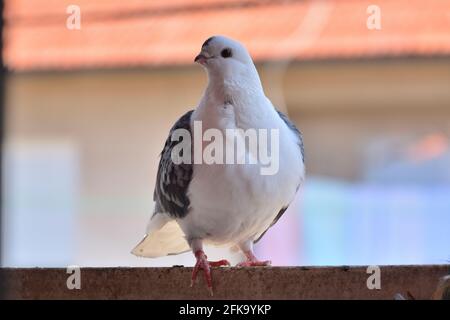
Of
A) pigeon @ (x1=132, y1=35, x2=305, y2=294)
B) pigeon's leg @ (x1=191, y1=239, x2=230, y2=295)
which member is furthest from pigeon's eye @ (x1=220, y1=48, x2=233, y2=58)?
pigeon's leg @ (x1=191, y1=239, x2=230, y2=295)

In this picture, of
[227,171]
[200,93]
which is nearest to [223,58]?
[227,171]

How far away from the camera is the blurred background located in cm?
411

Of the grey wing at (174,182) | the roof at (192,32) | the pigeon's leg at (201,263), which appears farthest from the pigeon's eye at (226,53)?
the roof at (192,32)

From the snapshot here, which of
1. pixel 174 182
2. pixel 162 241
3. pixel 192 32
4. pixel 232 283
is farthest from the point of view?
pixel 192 32

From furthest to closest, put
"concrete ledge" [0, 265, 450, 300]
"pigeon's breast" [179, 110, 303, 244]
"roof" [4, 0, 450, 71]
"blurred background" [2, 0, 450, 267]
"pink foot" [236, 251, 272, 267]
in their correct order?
"roof" [4, 0, 450, 71]
"blurred background" [2, 0, 450, 267]
"pink foot" [236, 251, 272, 267]
"pigeon's breast" [179, 110, 303, 244]
"concrete ledge" [0, 265, 450, 300]

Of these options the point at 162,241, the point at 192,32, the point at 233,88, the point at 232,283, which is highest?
the point at 192,32

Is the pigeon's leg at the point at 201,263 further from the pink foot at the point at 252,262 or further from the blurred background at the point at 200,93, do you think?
the blurred background at the point at 200,93

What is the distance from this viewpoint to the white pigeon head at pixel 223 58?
212cm

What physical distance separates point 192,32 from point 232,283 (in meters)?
2.44

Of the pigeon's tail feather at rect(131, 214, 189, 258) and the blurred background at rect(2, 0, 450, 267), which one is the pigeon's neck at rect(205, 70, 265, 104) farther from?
the blurred background at rect(2, 0, 450, 267)

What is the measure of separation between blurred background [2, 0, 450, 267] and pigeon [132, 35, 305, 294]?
181 cm

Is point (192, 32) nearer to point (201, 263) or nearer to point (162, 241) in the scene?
point (162, 241)

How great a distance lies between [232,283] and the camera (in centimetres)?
189
